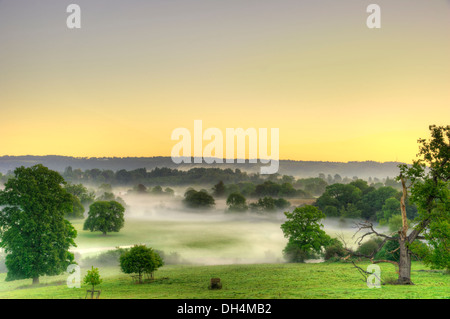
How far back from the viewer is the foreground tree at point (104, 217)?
6463cm

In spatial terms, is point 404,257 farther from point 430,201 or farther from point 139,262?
point 139,262

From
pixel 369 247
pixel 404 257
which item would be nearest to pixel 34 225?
pixel 404 257

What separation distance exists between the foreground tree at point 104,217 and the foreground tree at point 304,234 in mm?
30612

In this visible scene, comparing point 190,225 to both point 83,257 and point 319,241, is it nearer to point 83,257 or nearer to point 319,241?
point 83,257

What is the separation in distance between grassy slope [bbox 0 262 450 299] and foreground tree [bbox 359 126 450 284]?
1.93 metres

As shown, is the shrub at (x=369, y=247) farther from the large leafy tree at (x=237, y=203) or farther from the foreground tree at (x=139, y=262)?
the large leafy tree at (x=237, y=203)

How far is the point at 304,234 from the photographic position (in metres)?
48.5

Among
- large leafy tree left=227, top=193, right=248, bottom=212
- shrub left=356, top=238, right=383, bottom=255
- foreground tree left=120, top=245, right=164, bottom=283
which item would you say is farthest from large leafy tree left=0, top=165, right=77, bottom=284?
large leafy tree left=227, top=193, right=248, bottom=212

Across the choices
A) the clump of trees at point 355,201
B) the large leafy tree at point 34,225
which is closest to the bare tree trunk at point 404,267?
the large leafy tree at point 34,225

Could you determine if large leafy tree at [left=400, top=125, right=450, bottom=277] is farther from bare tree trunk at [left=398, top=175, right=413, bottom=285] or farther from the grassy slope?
the grassy slope

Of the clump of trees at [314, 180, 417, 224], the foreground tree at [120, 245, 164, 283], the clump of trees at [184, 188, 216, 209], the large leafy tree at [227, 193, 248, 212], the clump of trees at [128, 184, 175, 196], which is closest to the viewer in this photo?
the foreground tree at [120, 245, 164, 283]

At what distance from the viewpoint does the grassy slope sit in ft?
75.3
